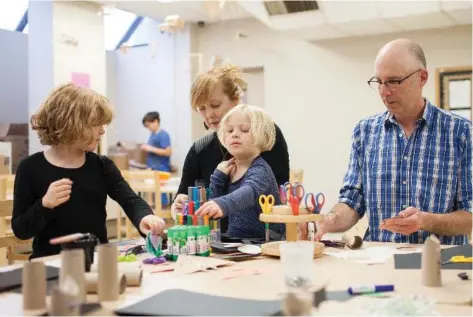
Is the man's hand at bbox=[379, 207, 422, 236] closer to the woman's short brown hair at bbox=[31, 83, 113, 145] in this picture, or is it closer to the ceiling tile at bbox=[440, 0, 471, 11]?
the woman's short brown hair at bbox=[31, 83, 113, 145]

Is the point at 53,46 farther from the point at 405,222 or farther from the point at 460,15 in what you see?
the point at 405,222

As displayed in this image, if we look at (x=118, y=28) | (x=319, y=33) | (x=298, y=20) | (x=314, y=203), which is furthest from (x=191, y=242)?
(x=118, y=28)

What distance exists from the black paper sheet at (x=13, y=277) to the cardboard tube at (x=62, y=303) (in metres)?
0.41

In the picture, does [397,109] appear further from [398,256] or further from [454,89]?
[454,89]

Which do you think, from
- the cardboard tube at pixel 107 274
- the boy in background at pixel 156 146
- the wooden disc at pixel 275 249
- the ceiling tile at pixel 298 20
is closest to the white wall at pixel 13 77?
the boy in background at pixel 156 146

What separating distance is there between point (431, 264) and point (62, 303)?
2.76 ft

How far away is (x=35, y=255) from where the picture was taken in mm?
2064

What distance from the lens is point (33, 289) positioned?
128cm

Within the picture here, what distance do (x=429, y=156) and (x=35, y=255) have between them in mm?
1486

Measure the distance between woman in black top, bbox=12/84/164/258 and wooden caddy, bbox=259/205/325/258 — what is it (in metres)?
0.36

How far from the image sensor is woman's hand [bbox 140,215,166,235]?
1920mm

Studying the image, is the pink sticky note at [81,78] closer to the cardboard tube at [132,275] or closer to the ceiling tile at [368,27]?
the ceiling tile at [368,27]

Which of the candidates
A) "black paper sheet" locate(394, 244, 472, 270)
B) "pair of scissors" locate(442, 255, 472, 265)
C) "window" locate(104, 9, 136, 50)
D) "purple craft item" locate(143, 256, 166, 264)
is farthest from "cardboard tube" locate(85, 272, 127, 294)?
"window" locate(104, 9, 136, 50)

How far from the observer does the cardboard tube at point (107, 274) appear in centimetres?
135
